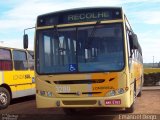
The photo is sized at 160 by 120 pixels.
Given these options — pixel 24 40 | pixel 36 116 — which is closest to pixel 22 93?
pixel 36 116

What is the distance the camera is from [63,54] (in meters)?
10.7

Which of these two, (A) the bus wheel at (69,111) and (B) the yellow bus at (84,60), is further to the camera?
(A) the bus wheel at (69,111)

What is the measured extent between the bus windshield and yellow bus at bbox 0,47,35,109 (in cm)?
489

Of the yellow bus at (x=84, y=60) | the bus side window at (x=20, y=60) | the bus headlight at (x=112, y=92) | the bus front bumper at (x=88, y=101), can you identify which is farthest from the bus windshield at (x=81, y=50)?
the bus side window at (x=20, y=60)

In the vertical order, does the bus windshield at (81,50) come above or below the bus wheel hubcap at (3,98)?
above

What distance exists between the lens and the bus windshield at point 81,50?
10328 millimetres

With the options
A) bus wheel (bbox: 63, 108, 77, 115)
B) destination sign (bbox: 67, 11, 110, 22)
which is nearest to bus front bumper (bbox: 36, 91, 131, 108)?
bus wheel (bbox: 63, 108, 77, 115)

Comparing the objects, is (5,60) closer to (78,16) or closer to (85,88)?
(78,16)

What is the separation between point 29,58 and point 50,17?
7279mm

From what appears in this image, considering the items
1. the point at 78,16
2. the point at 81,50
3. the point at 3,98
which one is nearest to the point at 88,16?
the point at 78,16

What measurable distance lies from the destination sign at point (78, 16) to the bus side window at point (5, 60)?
4703 millimetres

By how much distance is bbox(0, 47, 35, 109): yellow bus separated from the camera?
50.6 ft

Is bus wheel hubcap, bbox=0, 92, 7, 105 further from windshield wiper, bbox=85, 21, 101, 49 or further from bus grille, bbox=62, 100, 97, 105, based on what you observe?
windshield wiper, bbox=85, 21, 101, 49

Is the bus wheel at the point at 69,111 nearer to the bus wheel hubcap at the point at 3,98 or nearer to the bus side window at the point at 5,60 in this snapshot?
the bus wheel hubcap at the point at 3,98
